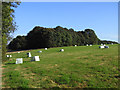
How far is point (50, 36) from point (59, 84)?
41208 mm

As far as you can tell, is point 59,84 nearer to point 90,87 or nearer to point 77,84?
point 77,84

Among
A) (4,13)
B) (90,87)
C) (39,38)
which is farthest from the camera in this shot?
(39,38)

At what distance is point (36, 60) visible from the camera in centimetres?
1669

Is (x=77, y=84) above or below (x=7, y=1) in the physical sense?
below

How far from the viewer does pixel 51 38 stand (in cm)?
4816

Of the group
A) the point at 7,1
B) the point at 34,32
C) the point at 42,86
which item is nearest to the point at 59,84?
the point at 42,86

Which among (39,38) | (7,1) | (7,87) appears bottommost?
(7,87)

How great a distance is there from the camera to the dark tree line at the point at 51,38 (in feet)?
160

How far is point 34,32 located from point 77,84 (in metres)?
49.4

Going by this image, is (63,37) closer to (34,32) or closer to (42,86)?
(34,32)

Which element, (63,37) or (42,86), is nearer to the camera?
(42,86)

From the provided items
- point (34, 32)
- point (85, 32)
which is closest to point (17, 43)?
point (34, 32)

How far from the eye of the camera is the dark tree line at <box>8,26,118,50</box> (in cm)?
4881

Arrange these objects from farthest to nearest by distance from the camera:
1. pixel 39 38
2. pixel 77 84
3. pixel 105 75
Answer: pixel 39 38 < pixel 105 75 < pixel 77 84
